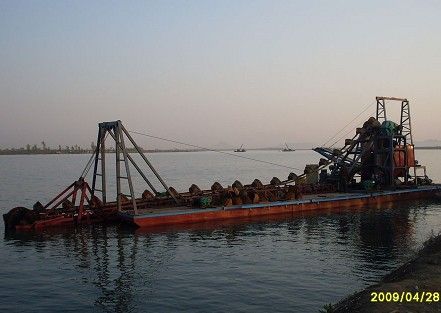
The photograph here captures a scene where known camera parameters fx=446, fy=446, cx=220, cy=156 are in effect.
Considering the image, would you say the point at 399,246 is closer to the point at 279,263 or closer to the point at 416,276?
the point at 279,263

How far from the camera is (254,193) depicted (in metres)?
37.2

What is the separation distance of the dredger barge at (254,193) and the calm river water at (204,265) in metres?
1.50

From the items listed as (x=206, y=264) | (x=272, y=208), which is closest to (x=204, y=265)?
(x=206, y=264)

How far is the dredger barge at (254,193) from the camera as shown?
3103 cm

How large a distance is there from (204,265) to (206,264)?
0.68ft

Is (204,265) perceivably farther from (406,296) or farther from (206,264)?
(406,296)

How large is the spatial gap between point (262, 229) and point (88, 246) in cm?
1186

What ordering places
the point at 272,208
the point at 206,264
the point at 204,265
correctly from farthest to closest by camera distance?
the point at 272,208 → the point at 206,264 → the point at 204,265

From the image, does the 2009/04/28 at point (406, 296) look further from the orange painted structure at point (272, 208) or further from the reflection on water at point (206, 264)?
the orange painted structure at point (272, 208)

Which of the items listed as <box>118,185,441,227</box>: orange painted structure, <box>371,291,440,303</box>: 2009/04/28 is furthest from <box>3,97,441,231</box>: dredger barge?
<box>371,291,440,303</box>: 2009/04/28

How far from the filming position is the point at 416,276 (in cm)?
1412

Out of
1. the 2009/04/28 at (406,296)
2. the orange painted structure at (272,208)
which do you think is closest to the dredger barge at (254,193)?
the orange painted structure at (272,208)

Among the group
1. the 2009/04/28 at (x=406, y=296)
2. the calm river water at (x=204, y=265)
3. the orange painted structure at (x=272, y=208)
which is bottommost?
the calm river water at (x=204, y=265)

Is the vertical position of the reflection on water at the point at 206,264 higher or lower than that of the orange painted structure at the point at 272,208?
lower
